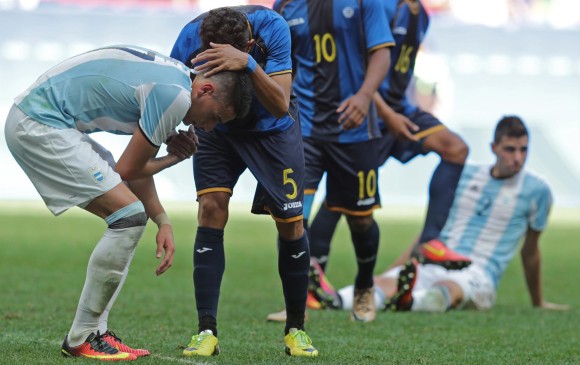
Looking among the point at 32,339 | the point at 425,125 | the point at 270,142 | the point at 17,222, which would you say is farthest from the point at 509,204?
the point at 17,222

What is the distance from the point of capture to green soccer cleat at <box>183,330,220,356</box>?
4.97 m

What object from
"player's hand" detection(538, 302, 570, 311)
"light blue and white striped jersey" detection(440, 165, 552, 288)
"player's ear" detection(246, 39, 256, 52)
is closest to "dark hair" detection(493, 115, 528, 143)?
"light blue and white striped jersey" detection(440, 165, 552, 288)

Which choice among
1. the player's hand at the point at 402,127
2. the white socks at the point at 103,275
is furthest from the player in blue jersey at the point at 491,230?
the white socks at the point at 103,275

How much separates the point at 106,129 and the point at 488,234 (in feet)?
14.5

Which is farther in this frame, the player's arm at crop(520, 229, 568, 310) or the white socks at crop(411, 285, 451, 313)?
the player's arm at crop(520, 229, 568, 310)

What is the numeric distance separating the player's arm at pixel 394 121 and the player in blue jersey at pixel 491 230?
0.87 meters

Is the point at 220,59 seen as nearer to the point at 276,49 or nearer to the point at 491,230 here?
the point at 276,49

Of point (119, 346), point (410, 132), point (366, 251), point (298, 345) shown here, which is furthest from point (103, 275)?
point (410, 132)

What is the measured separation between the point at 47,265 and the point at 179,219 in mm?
8123

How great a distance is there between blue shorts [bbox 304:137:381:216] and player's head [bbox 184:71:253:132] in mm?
2154

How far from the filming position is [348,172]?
6863mm

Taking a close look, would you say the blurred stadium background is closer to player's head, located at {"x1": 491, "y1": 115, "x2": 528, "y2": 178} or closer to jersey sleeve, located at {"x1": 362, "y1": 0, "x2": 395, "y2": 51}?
player's head, located at {"x1": 491, "y1": 115, "x2": 528, "y2": 178}

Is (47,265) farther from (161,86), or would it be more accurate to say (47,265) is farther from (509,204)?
(161,86)

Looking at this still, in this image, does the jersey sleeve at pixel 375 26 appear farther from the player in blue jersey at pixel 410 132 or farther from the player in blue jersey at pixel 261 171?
the player in blue jersey at pixel 261 171
